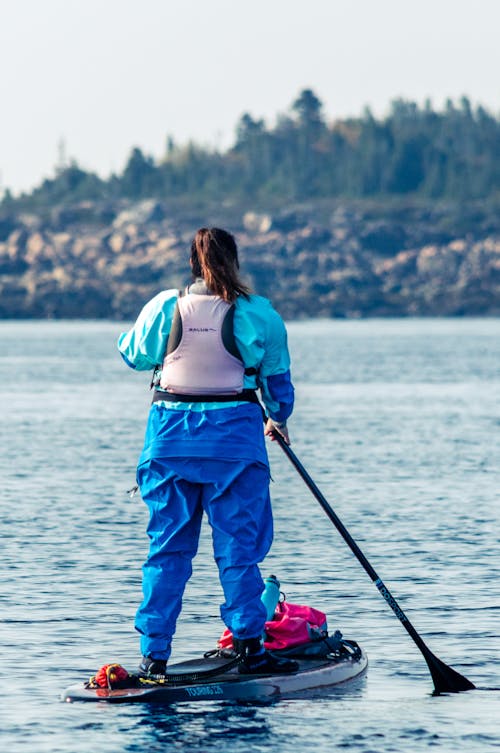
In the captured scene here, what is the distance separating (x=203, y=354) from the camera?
27.3 ft

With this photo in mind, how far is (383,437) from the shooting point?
2870 centimetres

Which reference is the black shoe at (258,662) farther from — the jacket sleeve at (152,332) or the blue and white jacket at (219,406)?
the jacket sleeve at (152,332)

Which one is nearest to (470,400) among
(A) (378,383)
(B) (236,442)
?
(A) (378,383)

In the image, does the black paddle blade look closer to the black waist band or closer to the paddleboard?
the paddleboard

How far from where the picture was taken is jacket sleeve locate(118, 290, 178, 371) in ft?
27.4

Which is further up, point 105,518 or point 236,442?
point 236,442

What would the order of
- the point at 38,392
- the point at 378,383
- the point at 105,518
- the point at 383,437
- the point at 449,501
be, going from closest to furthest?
the point at 105,518
the point at 449,501
the point at 383,437
the point at 38,392
the point at 378,383

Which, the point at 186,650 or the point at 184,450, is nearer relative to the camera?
the point at 184,450

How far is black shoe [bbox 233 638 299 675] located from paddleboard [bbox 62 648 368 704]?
0.14 feet

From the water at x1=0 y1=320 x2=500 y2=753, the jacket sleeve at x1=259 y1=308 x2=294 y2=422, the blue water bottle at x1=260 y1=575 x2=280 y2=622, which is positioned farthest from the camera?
the blue water bottle at x1=260 y1=575 x2=280 y2=622

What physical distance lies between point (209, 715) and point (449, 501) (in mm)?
10225

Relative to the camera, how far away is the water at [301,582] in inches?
311

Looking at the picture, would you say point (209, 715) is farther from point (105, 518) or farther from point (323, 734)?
point (105, 518)

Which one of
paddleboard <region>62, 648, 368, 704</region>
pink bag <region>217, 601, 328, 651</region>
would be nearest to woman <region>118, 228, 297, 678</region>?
paddleboard <region>62, 648, 368, 704</region>
